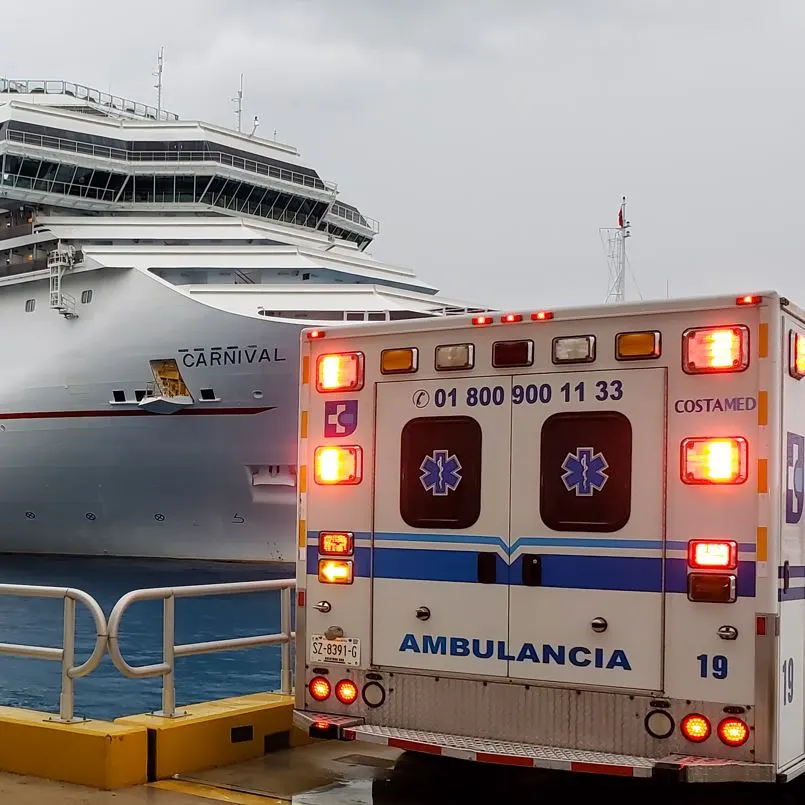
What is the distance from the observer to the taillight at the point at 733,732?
16.9 feet

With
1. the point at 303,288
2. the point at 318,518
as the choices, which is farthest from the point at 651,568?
the point at 303,288

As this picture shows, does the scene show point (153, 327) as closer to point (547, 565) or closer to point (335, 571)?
point (335, 571)

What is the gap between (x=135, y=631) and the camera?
20.8 meters

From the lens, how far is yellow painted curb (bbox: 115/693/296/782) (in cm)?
630

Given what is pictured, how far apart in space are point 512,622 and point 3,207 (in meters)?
31.9

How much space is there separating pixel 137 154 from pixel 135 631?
59.6 ft

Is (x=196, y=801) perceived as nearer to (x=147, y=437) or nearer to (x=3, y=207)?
(x=147, y=437)

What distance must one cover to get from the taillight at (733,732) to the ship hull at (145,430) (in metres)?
21.4

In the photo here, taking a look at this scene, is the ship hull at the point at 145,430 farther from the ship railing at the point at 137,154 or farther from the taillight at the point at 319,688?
the taillight at the point at 319,688

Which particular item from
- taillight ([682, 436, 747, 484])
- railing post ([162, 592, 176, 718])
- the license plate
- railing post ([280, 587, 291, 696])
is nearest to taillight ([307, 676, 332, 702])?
the license plate

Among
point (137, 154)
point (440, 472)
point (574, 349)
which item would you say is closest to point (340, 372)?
point (440, 472)

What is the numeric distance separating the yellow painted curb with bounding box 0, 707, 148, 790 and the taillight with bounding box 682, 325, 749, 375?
3.31 meters

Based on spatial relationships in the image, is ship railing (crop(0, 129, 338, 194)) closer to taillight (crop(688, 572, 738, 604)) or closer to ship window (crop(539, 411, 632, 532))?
ship window (crop(539, 411, 632, 532))

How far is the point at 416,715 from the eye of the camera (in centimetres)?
597
